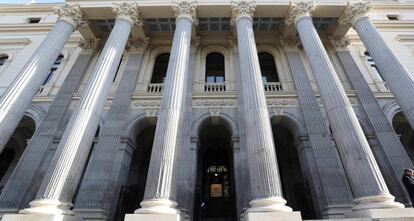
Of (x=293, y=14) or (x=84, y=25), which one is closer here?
(x=293, y=14)

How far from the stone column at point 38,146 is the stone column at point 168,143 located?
6203mm

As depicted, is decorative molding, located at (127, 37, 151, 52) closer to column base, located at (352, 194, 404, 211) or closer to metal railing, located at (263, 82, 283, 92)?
metal railing, located at (263, 82, 283, 92)

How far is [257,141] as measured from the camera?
27.6 ft

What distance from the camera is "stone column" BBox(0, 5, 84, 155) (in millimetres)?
9452

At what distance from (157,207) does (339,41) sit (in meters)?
14.4

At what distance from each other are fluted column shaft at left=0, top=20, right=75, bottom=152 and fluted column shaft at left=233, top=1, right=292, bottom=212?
8.76 meters

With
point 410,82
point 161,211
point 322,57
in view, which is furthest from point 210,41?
point 161,211

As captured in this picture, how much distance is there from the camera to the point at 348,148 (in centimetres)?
836

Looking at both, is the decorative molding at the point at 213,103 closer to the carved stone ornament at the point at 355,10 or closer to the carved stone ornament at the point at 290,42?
the carved stone ornament at the point at 290,42

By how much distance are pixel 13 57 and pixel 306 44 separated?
17601mm

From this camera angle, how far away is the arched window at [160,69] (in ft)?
50.2

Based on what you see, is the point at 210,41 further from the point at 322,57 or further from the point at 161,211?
the point at 161,211

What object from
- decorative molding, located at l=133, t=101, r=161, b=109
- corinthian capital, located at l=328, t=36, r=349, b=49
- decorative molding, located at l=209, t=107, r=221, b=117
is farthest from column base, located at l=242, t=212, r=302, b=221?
corinthian capital, located at l=328, t=36, r=349, b=49

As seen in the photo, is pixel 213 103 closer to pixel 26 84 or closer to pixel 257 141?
pixel 257 141
